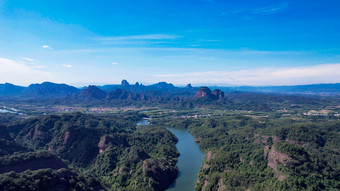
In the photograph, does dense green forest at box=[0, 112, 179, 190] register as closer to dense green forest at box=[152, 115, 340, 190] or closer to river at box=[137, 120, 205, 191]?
river at box=[137, 120, 205, 191]

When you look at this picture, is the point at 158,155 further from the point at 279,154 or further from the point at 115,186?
the point at 279,154

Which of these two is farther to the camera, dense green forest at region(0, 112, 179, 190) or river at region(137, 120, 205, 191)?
river at region(137, 120, 205, 191)

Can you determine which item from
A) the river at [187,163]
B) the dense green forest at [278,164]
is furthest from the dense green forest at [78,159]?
the dense green forest at [278,164]

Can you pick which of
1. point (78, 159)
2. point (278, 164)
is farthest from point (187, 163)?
point (78, 159)

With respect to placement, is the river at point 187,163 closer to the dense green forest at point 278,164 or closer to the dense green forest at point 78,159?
the dense green forest at point 78,159

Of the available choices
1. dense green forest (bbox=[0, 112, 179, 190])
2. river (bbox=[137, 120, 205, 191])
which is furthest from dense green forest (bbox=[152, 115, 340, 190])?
dense green forest (bbox=[0, 112, 179, 190])

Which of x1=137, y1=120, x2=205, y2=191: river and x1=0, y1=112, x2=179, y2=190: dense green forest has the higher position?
x1=0, y1=112, x2=179, y2=190: dense green forest
